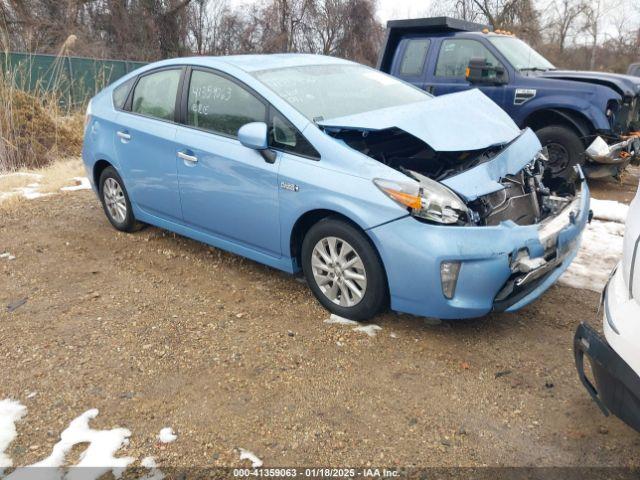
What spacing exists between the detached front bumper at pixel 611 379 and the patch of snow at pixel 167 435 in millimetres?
1849

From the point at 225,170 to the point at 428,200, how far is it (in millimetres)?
1534

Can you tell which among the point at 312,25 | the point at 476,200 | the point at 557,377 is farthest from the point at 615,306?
the point at 312,25

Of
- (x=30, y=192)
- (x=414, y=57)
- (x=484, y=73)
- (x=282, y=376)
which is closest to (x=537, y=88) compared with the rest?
(x=484, y=73)

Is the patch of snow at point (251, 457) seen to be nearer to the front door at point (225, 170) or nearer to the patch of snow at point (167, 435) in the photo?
the patch of snow at point (167, 435)

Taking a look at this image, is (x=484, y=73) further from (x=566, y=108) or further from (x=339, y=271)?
(x=339, y=271)

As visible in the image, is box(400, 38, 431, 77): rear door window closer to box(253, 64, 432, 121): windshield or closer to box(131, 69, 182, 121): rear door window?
box(253, 64, 432, 121): windshield

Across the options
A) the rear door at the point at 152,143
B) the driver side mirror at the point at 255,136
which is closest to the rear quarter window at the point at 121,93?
the rear door at the point at 152,143

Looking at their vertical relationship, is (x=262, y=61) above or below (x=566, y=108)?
above

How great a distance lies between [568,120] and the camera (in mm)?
6617

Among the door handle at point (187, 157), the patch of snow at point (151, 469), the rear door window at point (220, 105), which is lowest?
the patch of snow at point (151, 469)

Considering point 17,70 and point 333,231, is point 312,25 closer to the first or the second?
point 17,70

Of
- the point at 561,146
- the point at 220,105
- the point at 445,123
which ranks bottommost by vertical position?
the point at 561,146

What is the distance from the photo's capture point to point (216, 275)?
14.3 feet

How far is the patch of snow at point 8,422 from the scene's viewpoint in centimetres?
249
